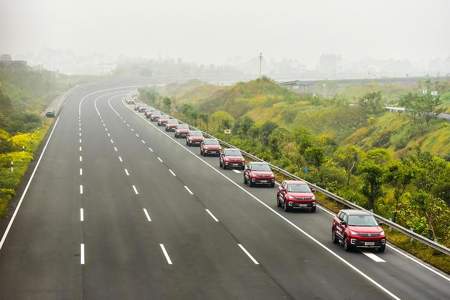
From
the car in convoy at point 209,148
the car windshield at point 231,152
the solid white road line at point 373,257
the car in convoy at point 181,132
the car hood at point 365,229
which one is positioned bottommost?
the car in convoy at point 181,132

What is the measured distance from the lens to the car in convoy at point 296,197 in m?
35.8

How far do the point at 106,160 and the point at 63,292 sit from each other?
35.2 m

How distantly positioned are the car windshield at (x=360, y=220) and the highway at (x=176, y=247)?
3.91 feet

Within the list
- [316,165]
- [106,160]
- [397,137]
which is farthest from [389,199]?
[397,137]

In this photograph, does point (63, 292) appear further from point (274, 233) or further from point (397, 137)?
point (397, 137)

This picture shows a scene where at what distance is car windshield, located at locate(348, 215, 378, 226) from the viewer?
2755 centimetres

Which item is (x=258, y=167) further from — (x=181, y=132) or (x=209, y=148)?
(x=181, y=132)

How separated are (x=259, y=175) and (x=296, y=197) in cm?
864

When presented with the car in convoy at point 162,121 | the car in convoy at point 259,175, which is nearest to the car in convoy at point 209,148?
the car in convoy at point 259,175

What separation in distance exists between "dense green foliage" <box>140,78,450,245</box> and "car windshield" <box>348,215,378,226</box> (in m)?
3.07

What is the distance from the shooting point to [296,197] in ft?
118

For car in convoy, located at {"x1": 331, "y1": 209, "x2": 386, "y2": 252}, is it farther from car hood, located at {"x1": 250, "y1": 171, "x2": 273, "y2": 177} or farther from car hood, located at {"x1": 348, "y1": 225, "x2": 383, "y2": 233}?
car hood, located at {"x1": 250, "y1": 171, "x2": 273, "y2": 177}

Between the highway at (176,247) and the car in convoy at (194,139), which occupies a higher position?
the highway at (176,247)

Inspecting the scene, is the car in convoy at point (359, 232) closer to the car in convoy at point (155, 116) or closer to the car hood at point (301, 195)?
the car hood at point (301, 195)
